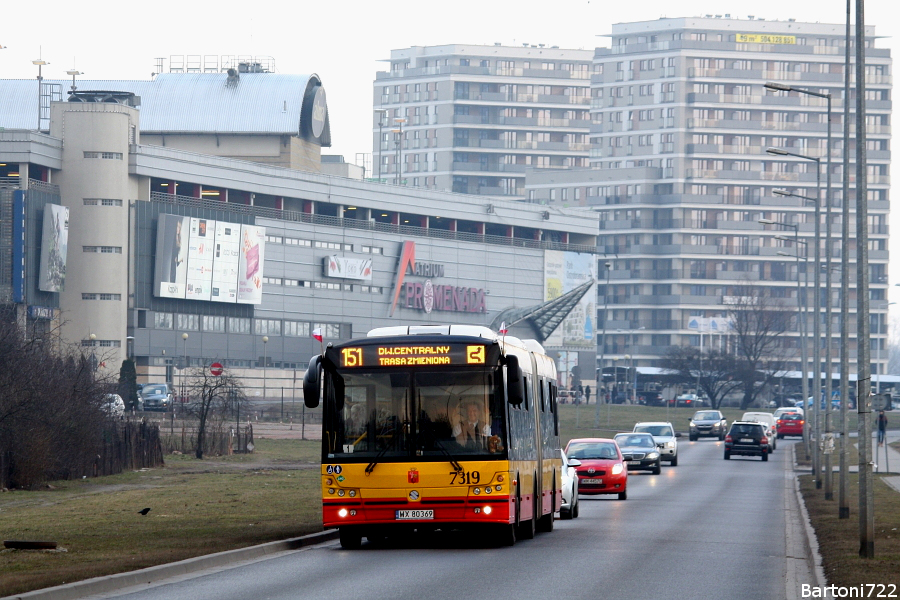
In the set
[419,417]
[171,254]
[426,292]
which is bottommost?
[419,417]

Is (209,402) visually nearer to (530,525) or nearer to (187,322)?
(530,525)

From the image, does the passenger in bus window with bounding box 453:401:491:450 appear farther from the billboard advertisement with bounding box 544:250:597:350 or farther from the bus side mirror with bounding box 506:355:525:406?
the billboard advertisement with bounding box 544:250:597:350

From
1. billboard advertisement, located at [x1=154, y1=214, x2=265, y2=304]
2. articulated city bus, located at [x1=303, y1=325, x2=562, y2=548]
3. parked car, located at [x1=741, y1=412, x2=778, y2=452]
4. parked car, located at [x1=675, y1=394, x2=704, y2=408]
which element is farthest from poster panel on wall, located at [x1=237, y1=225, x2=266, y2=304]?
articulated city bus, located at [x1=303, y1=325, x2=562, y2=548]

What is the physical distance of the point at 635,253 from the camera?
6978 inches

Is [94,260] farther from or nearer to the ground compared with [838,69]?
nearer to the ground

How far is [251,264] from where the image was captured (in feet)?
360

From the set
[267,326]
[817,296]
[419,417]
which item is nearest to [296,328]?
[267,326]

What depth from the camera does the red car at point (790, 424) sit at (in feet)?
284

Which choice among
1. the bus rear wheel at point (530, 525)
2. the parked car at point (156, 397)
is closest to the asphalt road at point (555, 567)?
the bus rear wheel at point (530, 525)

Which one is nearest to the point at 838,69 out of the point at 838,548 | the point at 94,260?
the point at 94,260

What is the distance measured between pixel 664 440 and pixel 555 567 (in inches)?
1496

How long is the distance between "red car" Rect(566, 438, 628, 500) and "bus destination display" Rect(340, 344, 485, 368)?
1512 centimetres

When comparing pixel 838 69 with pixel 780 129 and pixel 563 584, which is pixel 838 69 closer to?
pixel 780 129

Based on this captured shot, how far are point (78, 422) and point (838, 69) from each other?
156 meters
